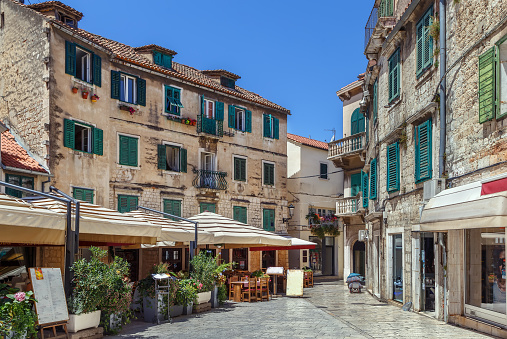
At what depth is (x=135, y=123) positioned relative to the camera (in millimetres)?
24234

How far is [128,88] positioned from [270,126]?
9.67 meters

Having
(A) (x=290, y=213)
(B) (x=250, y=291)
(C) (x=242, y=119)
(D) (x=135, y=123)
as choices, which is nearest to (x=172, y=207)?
(D) (x=135, y=123)

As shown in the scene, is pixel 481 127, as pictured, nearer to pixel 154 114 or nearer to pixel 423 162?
pixel 423 162

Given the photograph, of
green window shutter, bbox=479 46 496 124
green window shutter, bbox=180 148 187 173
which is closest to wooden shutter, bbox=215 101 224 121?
green window shutter, bbox=180 148 187 173

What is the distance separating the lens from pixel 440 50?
549 inches

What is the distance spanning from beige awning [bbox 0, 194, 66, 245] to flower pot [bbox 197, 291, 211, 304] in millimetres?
6376

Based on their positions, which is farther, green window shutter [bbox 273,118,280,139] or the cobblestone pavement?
green window shutter [bbox 273,118,280,139]

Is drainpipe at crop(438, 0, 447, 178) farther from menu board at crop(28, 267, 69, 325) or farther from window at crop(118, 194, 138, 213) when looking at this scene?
window at crop(118, 194, 138, 213)

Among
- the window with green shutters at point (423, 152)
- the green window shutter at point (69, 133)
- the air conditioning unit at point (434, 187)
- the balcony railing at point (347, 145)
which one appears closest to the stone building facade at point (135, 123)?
the green window shutter at point (69, 133)

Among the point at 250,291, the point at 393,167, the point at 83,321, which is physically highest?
the point at 393,167

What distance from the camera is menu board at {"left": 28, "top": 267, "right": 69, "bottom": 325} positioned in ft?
31.6

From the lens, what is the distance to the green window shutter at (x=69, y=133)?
65.9 ft

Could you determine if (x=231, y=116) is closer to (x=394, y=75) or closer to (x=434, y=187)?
(x=394, y=75)

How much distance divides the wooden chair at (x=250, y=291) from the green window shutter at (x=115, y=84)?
9.37m
